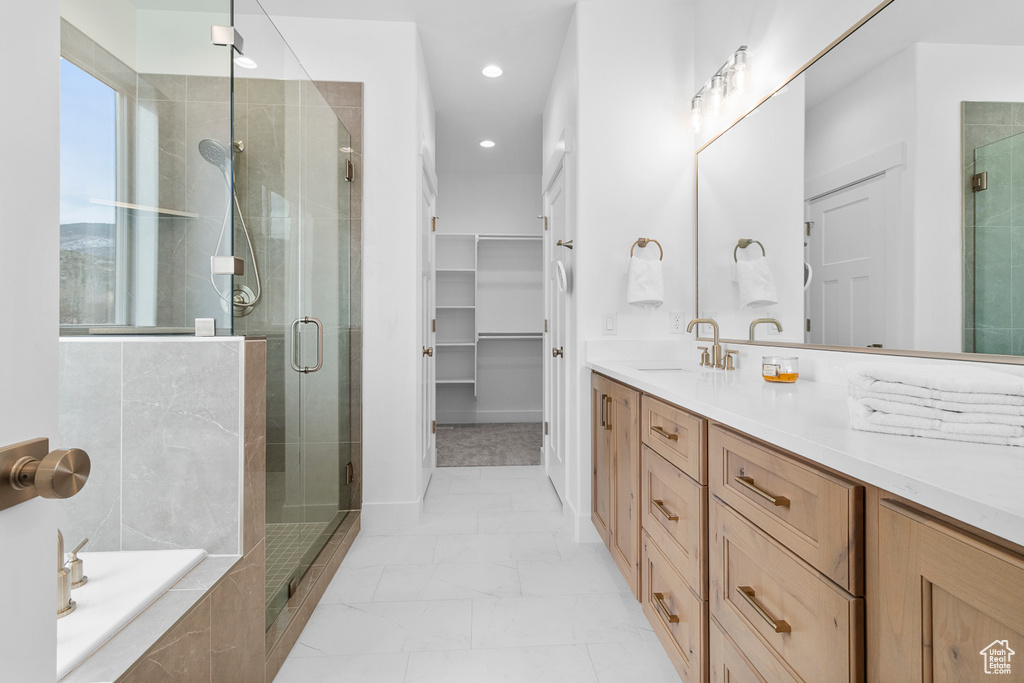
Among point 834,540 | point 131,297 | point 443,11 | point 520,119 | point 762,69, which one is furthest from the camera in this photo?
point 520,119

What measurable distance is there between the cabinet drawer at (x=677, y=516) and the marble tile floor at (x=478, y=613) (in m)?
0.44

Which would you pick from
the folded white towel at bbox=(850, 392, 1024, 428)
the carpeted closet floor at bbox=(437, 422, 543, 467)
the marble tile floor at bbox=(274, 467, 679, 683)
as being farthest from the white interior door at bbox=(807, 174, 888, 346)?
the carpeted closet floor at bbox=(437, 422, 543, 467)

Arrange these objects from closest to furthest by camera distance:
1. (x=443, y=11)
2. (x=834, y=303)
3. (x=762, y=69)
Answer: (x=834, y=303) < (x=762, y=69) < (x=443, y=11)

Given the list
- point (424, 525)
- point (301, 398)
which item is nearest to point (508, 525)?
point (424, 525)

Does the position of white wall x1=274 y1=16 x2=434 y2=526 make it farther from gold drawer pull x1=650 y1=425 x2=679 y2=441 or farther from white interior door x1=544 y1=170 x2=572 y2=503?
gold drawer pull x1=650 y1=425 x2=679 y2=441

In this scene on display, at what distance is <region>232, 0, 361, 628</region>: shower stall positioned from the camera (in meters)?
1.62

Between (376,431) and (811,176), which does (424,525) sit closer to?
(376,431)

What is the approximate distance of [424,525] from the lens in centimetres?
263

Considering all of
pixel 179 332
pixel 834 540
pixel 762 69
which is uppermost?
pixel 762 69

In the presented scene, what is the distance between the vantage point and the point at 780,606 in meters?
0.87

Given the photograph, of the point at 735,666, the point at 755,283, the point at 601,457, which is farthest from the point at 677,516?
the point at 755,283

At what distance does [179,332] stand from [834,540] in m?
1.50

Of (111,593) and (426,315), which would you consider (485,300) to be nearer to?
(426,315)

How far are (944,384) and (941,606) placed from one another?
36cm
